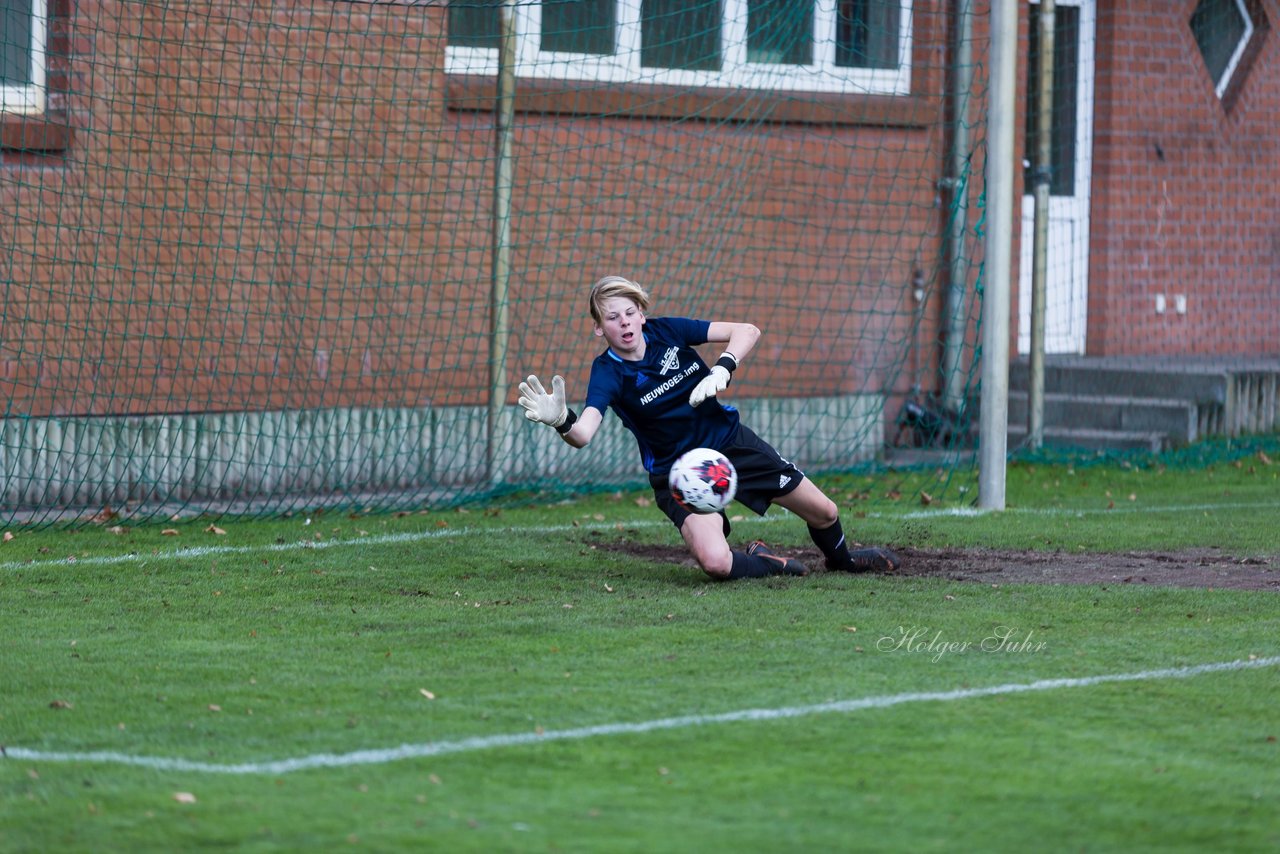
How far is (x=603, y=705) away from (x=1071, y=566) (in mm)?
3326

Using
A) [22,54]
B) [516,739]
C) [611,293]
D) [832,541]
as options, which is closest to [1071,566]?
[832,541]

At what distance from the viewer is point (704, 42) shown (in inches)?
436

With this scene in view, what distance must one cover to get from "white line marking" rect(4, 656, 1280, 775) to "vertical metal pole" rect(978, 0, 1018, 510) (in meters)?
4.18

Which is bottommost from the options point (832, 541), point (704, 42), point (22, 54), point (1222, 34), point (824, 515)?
point (832, 541)

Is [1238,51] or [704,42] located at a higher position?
[1238,51]

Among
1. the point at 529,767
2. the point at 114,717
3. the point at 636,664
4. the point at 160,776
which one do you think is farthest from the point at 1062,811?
the point at 114,717

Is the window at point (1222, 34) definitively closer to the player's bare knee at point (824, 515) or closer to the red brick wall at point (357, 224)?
the red brick wall at point (357, 224)

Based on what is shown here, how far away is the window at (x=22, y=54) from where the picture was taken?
29.3 feet

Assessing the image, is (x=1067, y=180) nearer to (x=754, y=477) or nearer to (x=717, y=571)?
(x=754, y=477)

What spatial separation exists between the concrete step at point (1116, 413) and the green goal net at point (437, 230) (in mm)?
886

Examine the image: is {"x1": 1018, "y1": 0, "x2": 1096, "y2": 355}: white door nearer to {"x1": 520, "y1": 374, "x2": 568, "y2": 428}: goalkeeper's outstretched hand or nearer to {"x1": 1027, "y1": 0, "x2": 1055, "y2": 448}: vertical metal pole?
{"x1": 1027, "y1": 0, "x2": 1055, "y2": 448}: vertical metal pole

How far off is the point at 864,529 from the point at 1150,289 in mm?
6882

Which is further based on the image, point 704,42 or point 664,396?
point 704,42

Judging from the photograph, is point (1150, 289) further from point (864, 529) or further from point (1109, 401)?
point (864, 529)
